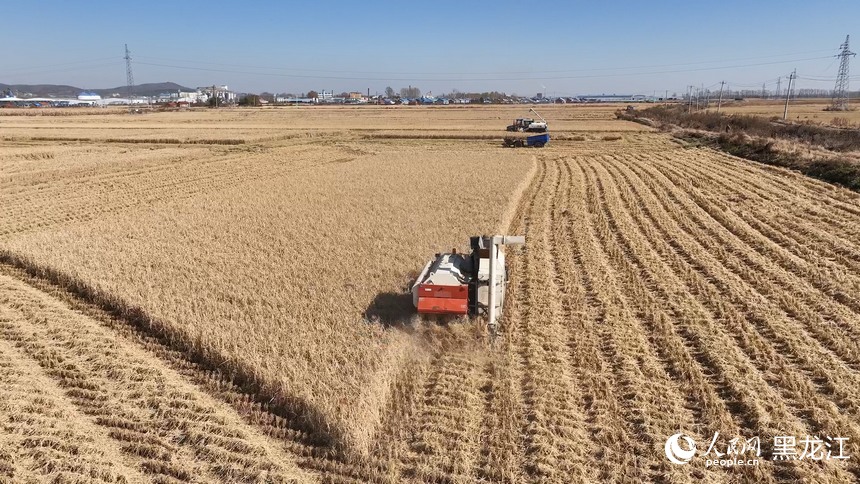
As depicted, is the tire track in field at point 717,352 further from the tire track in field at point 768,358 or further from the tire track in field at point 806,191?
the tire track in field at point 806,191

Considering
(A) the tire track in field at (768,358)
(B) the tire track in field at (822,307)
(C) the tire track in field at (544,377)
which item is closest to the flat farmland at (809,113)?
(B) the tire track in field at (822,307)

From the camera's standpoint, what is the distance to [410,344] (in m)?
7.00

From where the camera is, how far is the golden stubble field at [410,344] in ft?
16.0

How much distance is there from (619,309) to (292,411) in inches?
201

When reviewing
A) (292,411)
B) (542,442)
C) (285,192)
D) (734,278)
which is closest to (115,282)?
(292,411)

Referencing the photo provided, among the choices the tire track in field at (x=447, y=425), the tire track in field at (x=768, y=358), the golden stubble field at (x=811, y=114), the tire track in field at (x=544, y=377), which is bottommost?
the tire track in field at (x=447, y=425)

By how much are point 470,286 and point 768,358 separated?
3.79m

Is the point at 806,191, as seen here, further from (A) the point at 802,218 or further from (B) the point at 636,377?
(B) the point at 636,377

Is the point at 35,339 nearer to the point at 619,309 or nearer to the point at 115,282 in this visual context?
the point at 115,282

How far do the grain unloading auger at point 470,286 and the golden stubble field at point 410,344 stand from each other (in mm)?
326

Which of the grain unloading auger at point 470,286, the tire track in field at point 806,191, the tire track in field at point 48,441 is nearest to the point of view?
the tire track in field at point 48,441

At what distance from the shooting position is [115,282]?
898 centimetres

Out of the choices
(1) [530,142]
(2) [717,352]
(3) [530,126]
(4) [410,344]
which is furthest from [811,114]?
(4) [410,344]

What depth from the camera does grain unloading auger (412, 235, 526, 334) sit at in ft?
23.1
